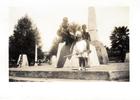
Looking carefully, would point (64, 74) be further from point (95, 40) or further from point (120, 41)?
point (120, 41)

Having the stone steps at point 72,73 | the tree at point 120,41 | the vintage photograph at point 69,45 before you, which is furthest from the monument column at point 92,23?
the stone steps at point 72,73

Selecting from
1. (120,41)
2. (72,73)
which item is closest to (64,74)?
(72,73)

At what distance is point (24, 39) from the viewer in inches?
68.6

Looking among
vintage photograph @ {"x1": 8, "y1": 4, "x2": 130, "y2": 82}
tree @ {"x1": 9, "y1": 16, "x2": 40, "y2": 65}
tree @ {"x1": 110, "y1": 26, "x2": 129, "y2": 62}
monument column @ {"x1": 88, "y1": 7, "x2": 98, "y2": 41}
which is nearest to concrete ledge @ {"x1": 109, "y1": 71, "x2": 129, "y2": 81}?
vintage photograph @ {"x1": 8, "y1": 4, "x2": 130, "y2": 82}

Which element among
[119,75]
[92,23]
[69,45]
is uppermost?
[92,23]

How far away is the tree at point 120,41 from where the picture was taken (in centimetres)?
173

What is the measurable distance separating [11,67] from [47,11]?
502 mm

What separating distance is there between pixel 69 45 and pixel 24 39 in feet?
1.13

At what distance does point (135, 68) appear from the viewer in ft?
5.67

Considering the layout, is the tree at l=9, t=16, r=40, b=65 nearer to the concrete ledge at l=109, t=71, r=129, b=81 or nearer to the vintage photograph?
the vintage photograph

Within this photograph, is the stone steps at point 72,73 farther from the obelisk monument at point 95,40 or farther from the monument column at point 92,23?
the monument column at point 92,23

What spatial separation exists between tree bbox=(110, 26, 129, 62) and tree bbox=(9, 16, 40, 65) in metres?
0.57
